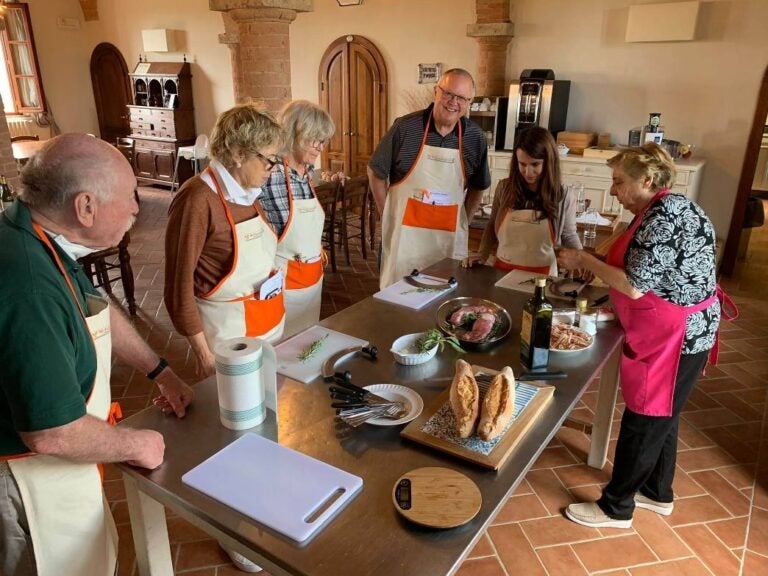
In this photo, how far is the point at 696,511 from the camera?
2719mm

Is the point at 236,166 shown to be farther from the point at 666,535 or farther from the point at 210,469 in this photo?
the point at 666,535

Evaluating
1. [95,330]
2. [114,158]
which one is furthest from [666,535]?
[114,158]

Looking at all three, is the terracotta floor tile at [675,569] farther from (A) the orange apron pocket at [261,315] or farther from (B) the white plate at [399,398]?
(A) the orange apron pocket at [261,315]

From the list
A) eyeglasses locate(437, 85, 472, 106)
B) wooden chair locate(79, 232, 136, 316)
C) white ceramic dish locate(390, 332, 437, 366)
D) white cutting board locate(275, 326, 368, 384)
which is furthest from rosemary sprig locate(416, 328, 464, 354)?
wooden chair locate(79, 232, 136, 316)

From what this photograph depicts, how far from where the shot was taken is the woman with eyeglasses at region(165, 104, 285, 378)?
1.99 m

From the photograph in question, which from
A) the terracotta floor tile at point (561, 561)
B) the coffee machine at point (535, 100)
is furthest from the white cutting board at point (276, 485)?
the coffee machine at point (535, 100)

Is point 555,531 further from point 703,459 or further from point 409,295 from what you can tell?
point 409,295

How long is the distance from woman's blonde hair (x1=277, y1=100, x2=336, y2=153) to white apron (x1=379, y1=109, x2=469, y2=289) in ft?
2.96

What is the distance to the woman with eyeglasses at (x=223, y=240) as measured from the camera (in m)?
1.99

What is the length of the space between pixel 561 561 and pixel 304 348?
1476 millimetres

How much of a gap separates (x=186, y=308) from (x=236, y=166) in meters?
0.55

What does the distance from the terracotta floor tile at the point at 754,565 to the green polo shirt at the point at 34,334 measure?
8.74ft

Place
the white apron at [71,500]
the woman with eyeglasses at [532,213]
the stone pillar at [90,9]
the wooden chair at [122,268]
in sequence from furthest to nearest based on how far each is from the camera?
the stone pillar at [90,9], the wooden chair at [122,268], the woman with eyeglasses at [532,213], the white apron at [71,500]

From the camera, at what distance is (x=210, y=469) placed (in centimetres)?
137
